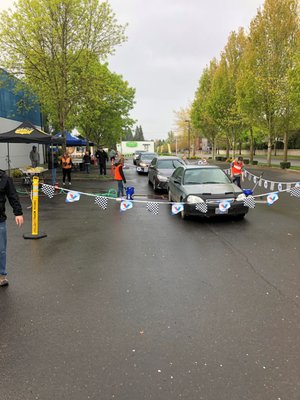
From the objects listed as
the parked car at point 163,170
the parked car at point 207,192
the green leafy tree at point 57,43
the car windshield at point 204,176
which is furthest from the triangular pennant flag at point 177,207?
the green leafy tree at point 57,43

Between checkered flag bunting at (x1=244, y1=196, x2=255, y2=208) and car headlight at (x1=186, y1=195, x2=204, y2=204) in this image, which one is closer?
car headlight at (x1=186, y1=195, x2=204, y2=204)

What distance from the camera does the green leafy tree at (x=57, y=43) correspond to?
61.5 feet

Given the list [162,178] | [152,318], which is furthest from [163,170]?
[152,318]

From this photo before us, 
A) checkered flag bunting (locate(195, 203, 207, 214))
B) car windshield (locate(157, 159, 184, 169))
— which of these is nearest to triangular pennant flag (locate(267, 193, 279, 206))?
checkered flag bunting (locate(195, 203, 207, 214))

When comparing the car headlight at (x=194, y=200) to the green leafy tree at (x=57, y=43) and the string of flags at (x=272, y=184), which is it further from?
the green leafy tree at (x=57, y=43)

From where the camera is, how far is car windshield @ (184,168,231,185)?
9.68 metres

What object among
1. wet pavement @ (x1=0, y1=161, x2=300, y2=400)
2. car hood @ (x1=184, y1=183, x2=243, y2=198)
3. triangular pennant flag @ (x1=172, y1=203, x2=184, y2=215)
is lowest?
wet pavement @ (x1=0, y1=161, x2=300, y2=400)

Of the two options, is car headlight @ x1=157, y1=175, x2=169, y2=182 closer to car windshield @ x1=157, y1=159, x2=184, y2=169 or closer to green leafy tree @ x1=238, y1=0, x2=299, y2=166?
car windshield @ x1=157, y1=159, x2=184, y2=169

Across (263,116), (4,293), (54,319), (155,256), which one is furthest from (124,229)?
(263,116)

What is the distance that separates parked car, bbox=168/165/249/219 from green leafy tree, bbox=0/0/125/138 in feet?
42.7

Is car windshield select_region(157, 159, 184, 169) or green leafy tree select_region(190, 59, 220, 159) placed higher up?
green leafy tree select_region(190, 59, 220, 159)

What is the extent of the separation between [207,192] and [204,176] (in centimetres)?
132

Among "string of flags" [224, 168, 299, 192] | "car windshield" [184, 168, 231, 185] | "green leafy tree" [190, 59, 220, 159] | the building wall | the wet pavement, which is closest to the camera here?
the wet pavement

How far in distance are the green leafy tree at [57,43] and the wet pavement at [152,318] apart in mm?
15386
